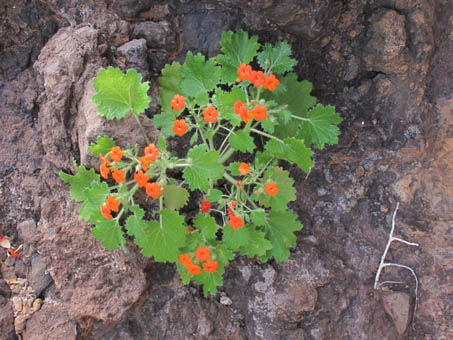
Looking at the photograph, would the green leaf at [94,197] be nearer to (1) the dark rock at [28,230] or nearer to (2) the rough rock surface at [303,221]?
(2) the rough rock surface at [303,221]

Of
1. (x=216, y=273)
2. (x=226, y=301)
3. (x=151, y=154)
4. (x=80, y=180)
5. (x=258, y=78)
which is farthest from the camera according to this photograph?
(x=226, y=301)

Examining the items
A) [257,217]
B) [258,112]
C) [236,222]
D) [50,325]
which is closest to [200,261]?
[236,222]

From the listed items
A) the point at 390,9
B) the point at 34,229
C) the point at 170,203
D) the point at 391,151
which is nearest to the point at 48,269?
the point at 34,229

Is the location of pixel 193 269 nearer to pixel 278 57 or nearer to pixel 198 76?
pixel 198 76

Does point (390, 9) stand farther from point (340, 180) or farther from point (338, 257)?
point (338, 257)

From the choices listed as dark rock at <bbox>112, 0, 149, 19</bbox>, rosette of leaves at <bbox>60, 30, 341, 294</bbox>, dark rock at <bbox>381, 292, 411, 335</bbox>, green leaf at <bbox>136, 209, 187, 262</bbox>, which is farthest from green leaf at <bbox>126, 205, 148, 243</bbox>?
dark rock at <bbox>381, 292, 411, 335</bbox>

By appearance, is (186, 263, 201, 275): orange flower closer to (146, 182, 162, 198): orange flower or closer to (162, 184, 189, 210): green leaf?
(162, 184, 189, 210): green leaf
